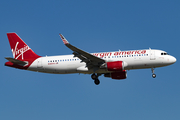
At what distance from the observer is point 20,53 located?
4838cm

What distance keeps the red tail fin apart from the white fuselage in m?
2.33

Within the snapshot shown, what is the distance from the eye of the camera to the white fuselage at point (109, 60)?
42.7 metres

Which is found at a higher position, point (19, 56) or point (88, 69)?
point (19, 56)

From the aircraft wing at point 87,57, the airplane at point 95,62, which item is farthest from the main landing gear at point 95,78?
the aircraft wing at point 87,57

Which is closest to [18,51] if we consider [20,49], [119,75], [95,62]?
[20,49]

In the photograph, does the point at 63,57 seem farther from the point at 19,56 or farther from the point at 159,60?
the point at 159,60

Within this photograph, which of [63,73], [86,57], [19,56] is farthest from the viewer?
[19,56]

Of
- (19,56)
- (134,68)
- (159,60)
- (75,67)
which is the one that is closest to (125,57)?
(134,68)

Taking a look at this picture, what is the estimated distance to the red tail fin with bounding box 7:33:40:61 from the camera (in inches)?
1885

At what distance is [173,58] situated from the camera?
4362 cm

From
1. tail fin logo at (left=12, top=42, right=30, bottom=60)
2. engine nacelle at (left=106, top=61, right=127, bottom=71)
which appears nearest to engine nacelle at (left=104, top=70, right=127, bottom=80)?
engine nacelle at (left=106, top=61, right=127, bottom=71)

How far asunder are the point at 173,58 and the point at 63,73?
17.0 metres

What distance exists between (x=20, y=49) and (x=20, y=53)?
0.78 meters

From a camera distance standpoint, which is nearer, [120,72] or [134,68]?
[134,68]
